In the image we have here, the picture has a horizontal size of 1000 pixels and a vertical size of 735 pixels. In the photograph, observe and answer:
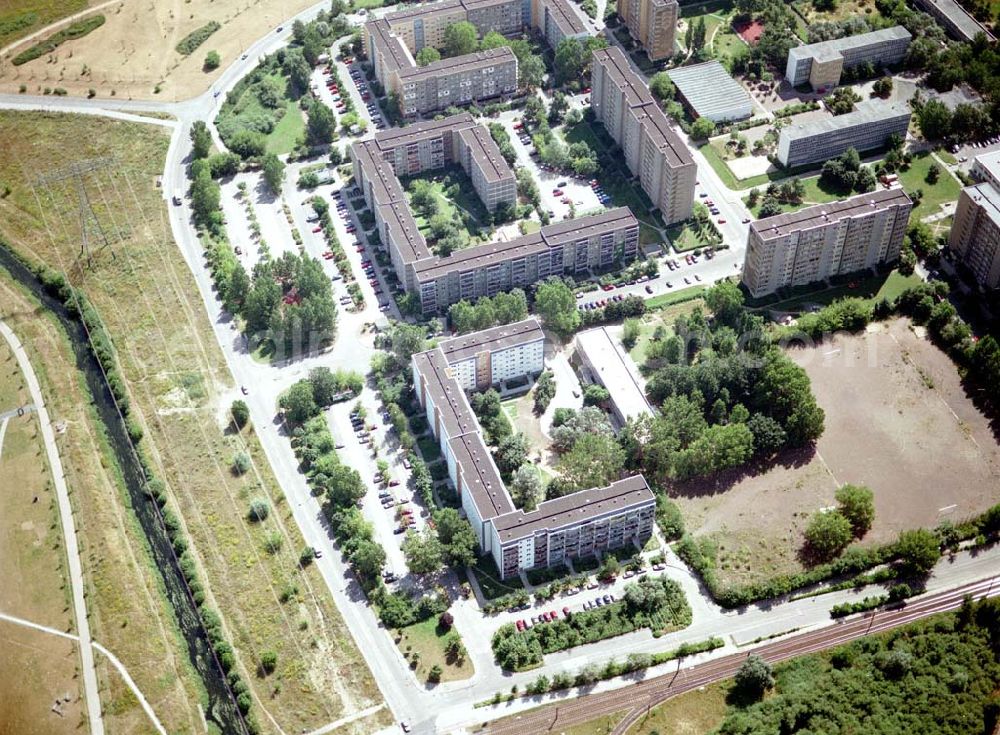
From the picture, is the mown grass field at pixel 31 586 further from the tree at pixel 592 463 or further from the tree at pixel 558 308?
the tree at pixel 558 308

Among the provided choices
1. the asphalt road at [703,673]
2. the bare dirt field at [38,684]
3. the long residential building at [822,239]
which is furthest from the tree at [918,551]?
the bare dirt field at [38,684]

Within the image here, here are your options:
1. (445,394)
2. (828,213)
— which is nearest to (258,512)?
(445,394)

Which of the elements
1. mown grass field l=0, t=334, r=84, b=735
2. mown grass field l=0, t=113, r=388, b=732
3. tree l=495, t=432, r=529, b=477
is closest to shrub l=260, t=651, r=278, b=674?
mown grass field l=0, t=113, r=388, b=732

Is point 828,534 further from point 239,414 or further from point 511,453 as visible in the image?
point 239,414

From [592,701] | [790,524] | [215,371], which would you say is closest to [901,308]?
[790,524]

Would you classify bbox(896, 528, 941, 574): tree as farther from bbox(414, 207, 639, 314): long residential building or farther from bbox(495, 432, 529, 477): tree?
bbox(414, 207, 639, 314): long residential building

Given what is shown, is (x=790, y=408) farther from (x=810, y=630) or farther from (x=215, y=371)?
(x=215, y=371)
